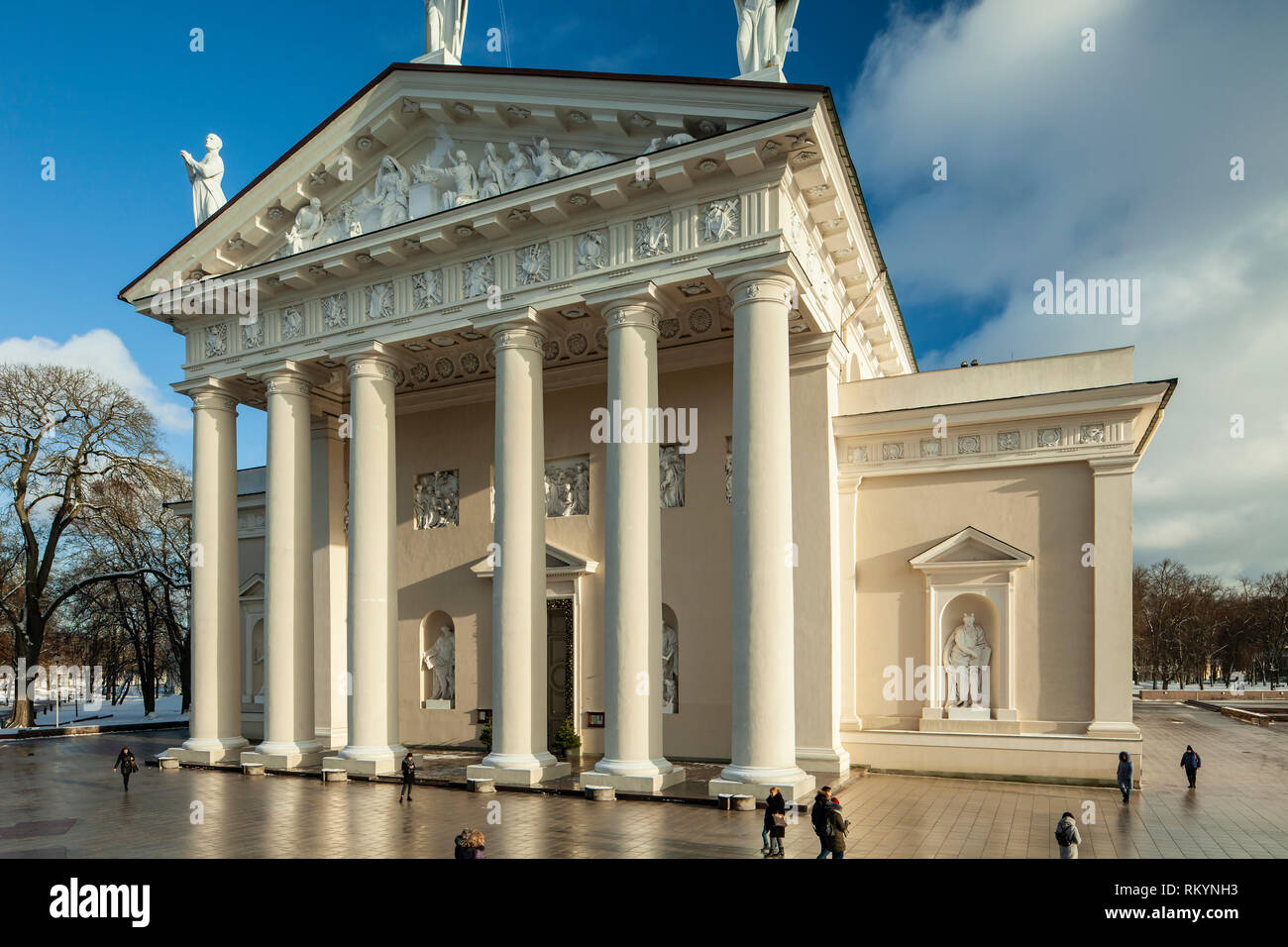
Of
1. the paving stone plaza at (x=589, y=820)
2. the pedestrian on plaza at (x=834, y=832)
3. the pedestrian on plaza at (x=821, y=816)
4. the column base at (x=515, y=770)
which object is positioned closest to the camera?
the pedestrian on plaza at (x=834, y=832)

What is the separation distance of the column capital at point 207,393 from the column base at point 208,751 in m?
7.69

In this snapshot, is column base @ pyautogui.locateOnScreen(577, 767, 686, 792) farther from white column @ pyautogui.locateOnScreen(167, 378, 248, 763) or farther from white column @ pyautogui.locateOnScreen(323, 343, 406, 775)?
white column @ pyautogui.locateOnScreen(167, 378, 248, 763)

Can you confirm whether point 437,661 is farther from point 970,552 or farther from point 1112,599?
point 1112,599

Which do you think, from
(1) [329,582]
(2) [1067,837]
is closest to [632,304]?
(2) [1067,837]

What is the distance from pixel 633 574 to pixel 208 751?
38.8 ft

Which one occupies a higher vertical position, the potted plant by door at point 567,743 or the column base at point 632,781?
the column base at point 632,781

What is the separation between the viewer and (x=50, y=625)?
51.2 metres

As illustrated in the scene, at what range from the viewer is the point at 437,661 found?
2361cm

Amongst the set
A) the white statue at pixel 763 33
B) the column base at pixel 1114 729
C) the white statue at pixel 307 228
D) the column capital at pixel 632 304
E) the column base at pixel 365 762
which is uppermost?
the white statue at pixel 763 33

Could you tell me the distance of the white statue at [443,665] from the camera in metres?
23.4

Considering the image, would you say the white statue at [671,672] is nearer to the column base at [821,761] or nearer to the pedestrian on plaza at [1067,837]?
the column base at [821,761]

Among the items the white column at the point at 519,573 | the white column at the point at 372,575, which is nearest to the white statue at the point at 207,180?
the white column at the point at 372,575

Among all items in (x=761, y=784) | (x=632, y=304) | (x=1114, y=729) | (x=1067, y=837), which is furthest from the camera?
(x=1114, y=729)
